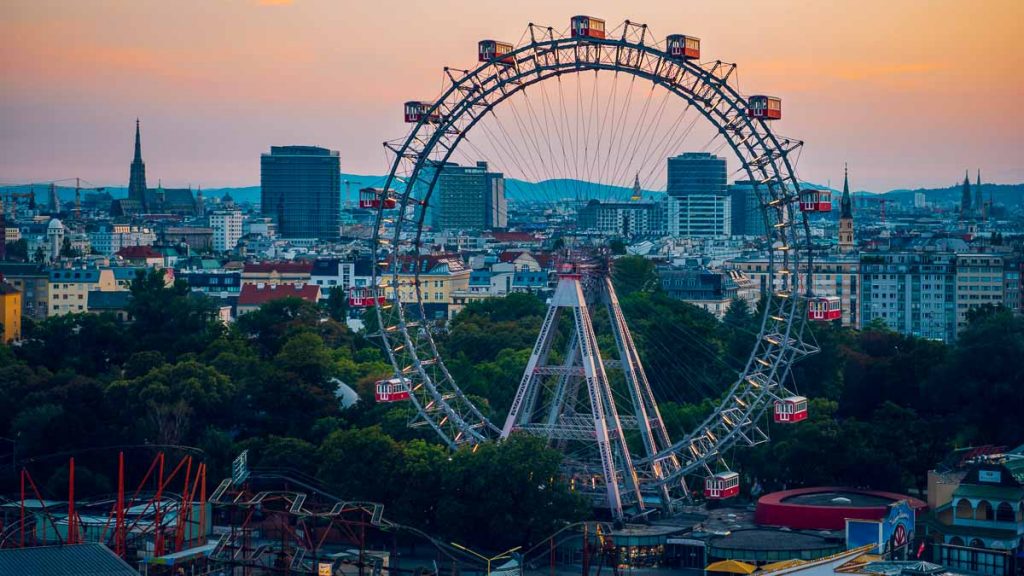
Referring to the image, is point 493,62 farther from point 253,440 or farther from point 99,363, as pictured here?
point 99,363

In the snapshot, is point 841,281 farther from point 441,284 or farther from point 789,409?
point 789,409

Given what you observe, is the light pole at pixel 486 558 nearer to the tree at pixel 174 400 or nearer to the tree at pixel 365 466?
the tree at pixel 365 466

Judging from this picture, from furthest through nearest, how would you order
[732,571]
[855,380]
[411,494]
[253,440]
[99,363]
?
[99,363], [855,380], [253,440], [411,494], [732,571]

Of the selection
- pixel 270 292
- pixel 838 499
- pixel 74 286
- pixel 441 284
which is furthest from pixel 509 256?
pixel 838 499

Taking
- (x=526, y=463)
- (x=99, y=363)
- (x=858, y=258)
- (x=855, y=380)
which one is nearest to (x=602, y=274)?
(x=526, y=463)

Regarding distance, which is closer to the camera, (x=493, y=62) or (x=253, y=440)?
(x=493, y=62)
